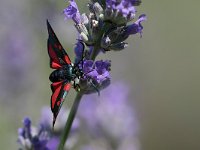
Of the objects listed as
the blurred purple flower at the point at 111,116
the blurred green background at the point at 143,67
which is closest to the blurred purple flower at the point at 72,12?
the blurred purple flower at the point at 111,116

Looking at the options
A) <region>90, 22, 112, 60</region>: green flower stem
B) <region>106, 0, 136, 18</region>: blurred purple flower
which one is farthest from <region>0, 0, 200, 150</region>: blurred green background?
<region>106, 0, 136, 18</region>: blurred purple flower

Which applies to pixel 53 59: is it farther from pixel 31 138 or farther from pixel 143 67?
pixel 143 67

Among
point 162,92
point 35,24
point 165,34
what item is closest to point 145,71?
point 162,92

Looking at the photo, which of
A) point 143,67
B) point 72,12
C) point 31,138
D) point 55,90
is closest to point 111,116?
point 31,138

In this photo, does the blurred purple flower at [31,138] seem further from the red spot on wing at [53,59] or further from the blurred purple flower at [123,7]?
the blurred purple flower at [123,7]

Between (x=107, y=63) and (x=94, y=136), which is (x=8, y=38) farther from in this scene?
(x=107, y=63)

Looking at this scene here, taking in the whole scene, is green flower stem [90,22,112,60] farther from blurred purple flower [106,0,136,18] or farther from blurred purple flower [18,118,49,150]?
blurred purple flower [18,118,49,150]

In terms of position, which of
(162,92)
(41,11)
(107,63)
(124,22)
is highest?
(124,22)
